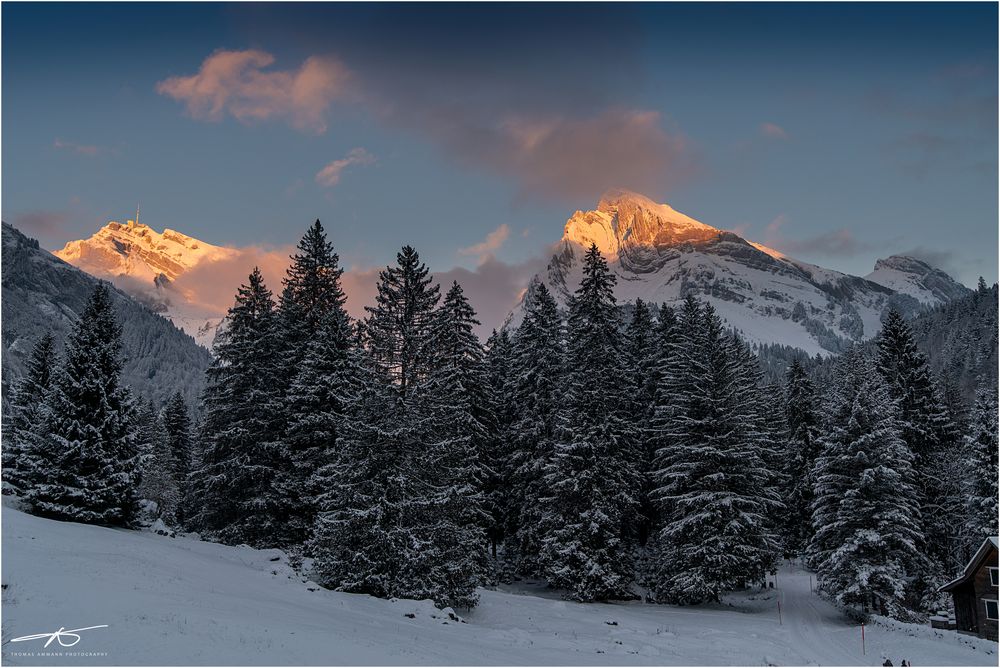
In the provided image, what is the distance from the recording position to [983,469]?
111 ft

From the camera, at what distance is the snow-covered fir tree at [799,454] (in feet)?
159

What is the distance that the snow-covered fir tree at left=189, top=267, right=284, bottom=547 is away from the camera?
3275cm

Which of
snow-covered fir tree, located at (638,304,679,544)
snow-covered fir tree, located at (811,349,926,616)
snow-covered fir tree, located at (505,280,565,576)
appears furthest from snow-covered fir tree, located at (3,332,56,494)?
snow-covered fir tree, located at (811,349,926,616)

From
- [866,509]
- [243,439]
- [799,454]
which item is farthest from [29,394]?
[799,454]

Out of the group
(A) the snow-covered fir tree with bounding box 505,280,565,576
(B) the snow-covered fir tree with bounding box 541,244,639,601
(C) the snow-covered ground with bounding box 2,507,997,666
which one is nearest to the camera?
(C) the snow-covered ground with bounding box 2,507,997,666

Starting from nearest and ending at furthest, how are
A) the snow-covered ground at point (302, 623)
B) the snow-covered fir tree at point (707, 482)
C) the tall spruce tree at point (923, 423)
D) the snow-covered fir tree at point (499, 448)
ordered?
the snow-covered ground at point (302, 623)
the snow-covered fir tree at point (707, 482)
the snow-covered fir tree at point (499, 448)
the tall spruce tree at point (923, 423)

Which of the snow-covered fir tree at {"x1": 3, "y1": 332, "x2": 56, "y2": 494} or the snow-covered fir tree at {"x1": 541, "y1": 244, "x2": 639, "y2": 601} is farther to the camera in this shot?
the snow-covered fir tree at {"x1": 3, "y1": 332, "x2": 56, "y2": 494}

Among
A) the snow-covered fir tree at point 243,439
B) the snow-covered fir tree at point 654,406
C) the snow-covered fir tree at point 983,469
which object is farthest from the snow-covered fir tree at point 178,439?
the snow-covered fir tree at point 983,469

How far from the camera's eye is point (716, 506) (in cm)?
3291

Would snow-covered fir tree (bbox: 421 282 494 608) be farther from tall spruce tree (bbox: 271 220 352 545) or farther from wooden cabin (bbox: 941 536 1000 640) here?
wooden cabin (bbox: 941 536 1000 640)

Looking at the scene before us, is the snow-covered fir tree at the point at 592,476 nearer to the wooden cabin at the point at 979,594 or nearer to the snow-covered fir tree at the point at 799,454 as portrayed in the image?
the wooden cabin at the point at 979,594

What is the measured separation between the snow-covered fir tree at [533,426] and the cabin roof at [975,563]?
21116mm

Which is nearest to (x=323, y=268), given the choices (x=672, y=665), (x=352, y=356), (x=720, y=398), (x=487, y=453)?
(x=352, y=356)

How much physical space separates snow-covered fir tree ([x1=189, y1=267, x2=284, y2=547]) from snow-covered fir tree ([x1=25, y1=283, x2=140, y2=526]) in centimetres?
483
